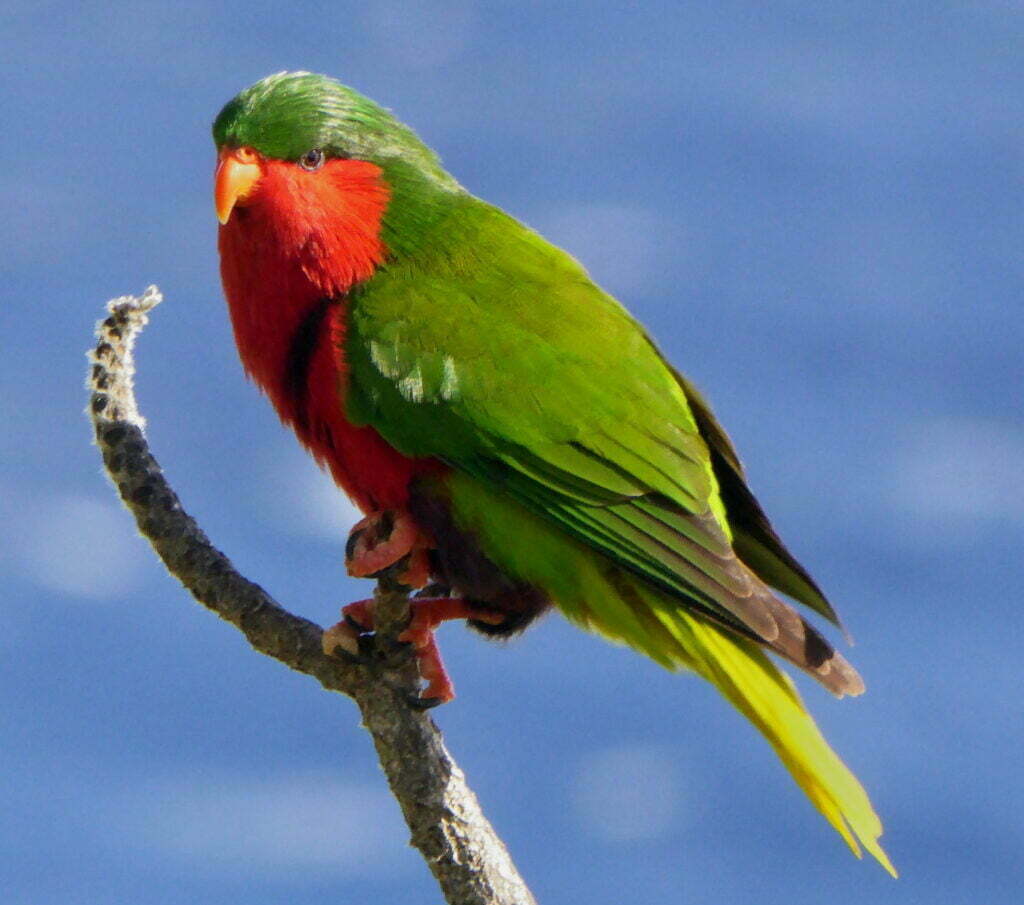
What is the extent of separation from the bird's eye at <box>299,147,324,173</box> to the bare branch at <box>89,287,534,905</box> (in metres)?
0.56

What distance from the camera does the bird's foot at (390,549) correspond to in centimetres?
A: 256

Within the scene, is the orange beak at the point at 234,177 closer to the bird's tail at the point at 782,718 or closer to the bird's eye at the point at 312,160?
the bird's eye at the point at 312,160

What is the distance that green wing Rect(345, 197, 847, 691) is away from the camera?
263cm

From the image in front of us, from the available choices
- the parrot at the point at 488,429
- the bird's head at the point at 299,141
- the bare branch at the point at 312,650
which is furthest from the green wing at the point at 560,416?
the bare branch at the point at 312,650

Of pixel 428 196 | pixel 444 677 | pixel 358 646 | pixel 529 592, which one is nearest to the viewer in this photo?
pixel 358 646

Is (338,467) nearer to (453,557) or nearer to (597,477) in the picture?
(453,557)

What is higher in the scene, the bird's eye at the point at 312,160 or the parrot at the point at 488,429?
the bird's eye at the point at 312,160

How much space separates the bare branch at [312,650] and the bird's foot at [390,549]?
120mm

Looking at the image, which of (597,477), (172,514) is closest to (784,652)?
(597,477)

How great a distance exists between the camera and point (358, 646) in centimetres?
244

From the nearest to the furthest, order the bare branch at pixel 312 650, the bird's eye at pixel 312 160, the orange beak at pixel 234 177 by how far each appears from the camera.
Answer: the bare branch at pixel 312 650
the orange beak at pixel 234 177
the bird's eye at pixel 312 160

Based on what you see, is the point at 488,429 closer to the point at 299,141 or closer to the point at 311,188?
the point at 311,188

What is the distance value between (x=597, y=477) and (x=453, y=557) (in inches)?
13.6

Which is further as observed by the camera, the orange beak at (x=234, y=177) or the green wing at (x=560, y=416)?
the orange beak at (x=234, y=177)
